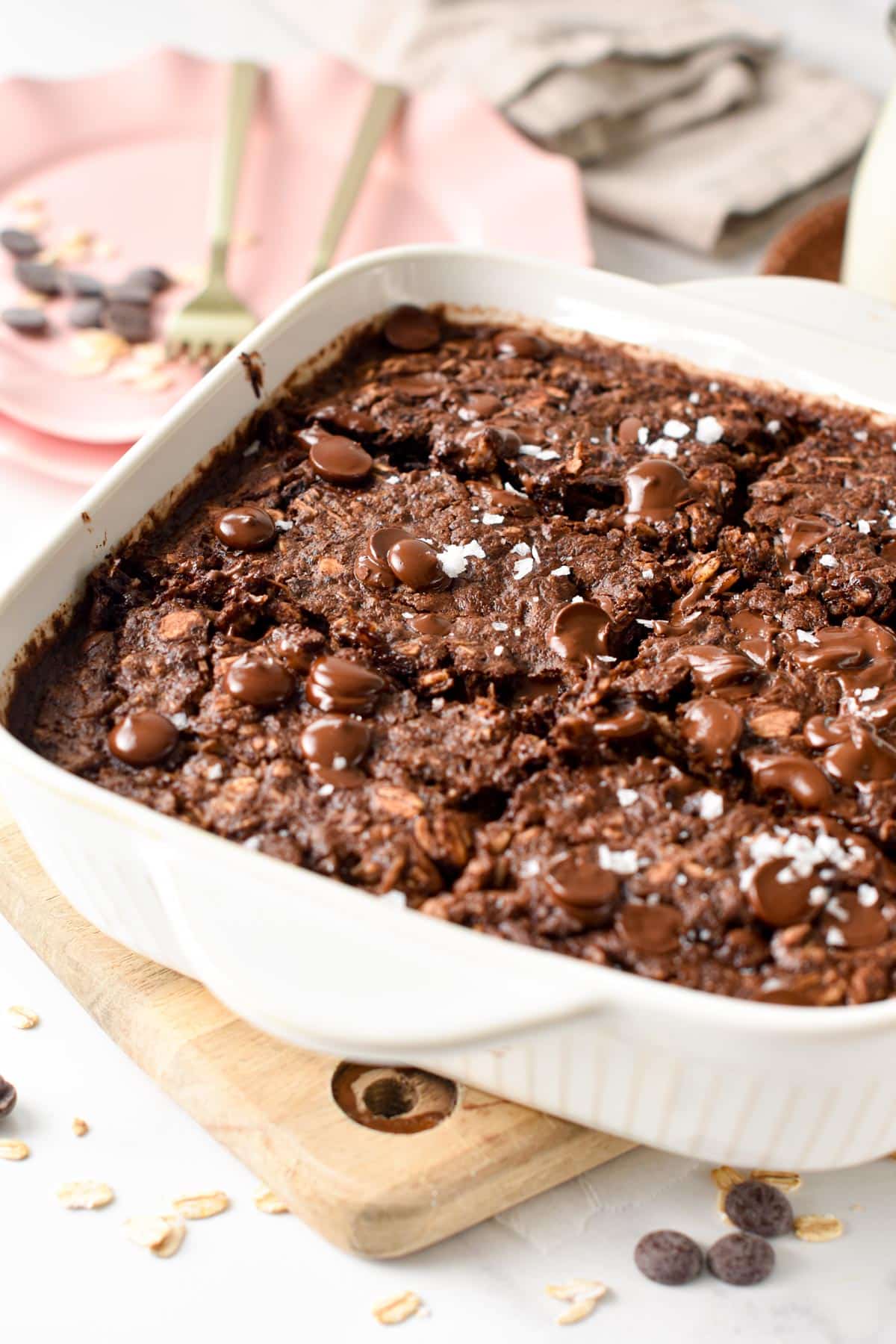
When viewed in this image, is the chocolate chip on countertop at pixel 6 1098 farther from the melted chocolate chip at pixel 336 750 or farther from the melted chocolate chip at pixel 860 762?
the melted chocolate chip at pixel 860 762

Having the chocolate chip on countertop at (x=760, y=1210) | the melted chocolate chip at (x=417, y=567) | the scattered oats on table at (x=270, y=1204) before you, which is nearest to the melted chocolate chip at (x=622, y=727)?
the melted chocolate chip at (x=417, y=567)

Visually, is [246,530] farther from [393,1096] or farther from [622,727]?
[393,1096]

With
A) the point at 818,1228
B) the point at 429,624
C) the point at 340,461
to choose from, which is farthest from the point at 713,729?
the point at 340,461

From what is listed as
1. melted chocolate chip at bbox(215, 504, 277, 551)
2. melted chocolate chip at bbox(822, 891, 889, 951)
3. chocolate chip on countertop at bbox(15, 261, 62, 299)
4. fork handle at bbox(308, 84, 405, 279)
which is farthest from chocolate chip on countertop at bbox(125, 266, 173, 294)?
melted chocolate chip at bbox(822, 891, 889, 951)

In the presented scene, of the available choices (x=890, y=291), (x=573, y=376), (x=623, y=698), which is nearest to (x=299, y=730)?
(x=623, y=698)

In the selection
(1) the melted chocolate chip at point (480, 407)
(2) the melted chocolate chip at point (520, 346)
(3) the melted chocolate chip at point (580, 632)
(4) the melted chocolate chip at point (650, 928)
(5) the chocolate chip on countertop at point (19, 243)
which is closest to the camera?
(4) the melted chocolate chip at point (650, 928)
